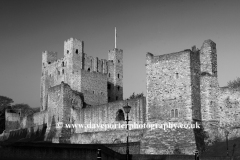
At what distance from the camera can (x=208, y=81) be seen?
29938 mm

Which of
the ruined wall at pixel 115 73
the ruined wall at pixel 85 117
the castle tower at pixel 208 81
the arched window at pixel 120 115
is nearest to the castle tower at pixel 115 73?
the ruined wall at pixel 115 73

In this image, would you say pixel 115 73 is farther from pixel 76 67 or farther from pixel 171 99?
pixel 171 99

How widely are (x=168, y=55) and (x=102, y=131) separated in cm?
1140

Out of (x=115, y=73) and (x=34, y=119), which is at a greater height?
(x=115, y=73)

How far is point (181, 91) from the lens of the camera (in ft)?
96.9

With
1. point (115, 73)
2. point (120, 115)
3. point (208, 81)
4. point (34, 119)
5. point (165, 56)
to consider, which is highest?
point (115, 73)

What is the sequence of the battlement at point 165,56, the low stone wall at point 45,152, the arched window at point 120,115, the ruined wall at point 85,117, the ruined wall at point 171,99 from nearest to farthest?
the low stone wall at point 45,152 < the ruined wall at point 171,99 < the battlement at point 165,56 < the ruined wall at point 85,117 < the arched window at point 120,115

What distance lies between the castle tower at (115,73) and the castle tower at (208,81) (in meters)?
38.9

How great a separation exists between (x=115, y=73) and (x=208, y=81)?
4150 cm

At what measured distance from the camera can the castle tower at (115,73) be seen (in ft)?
228

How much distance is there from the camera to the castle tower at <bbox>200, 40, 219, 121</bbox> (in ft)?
97.6

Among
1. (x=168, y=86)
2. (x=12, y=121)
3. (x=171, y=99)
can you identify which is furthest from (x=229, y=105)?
(x=12, y=121)

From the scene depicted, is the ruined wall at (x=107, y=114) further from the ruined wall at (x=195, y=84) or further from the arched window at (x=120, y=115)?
the ruined wall at (x=195, y=84)

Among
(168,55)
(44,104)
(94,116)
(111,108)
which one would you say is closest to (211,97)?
(168,55)
